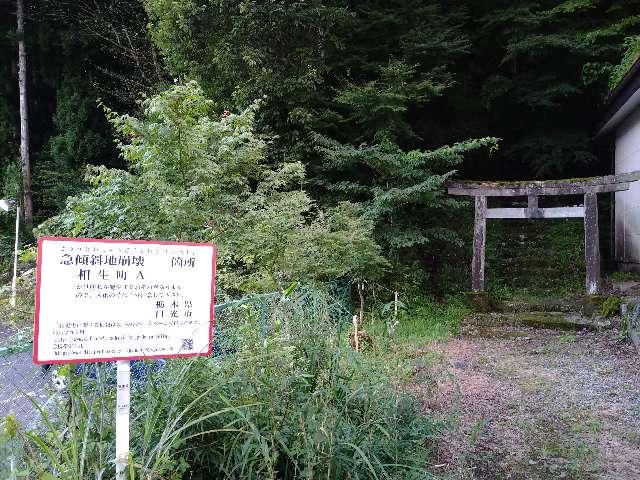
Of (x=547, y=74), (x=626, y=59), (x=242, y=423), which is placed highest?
(x=547, y=74)

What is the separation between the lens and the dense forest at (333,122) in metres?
6.33

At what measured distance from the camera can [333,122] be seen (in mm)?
A: 10188

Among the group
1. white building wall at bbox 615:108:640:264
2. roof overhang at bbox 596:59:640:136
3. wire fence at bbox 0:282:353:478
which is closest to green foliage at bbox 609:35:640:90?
roof overhang at bbox 596:59:640:136

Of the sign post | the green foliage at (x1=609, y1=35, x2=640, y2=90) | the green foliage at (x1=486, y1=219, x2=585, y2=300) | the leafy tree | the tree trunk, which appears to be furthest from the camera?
the tree trunk

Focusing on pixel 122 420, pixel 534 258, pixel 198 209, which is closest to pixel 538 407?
pixel 122 420

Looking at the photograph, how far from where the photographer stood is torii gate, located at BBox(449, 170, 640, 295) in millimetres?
8531

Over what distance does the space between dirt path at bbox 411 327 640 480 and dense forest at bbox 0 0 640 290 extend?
222 cm

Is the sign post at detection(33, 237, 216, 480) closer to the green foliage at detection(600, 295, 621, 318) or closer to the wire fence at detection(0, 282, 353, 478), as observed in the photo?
the wire fence at detection(0, 282, 353, 478)

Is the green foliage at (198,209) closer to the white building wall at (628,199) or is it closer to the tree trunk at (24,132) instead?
the white building wall at (628,199)

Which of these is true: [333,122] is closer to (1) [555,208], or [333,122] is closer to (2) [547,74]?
(1) [555,208]

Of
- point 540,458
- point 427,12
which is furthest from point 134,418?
point 427,12

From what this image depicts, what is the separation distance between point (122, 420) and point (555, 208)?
8678 millimetres

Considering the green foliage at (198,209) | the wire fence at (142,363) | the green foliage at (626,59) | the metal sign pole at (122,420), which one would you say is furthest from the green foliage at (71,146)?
the metal sign pole at (122,420)

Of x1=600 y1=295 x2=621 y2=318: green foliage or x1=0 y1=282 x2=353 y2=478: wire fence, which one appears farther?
x1=600 y1=295 x2=621 y2=318: green foliage
